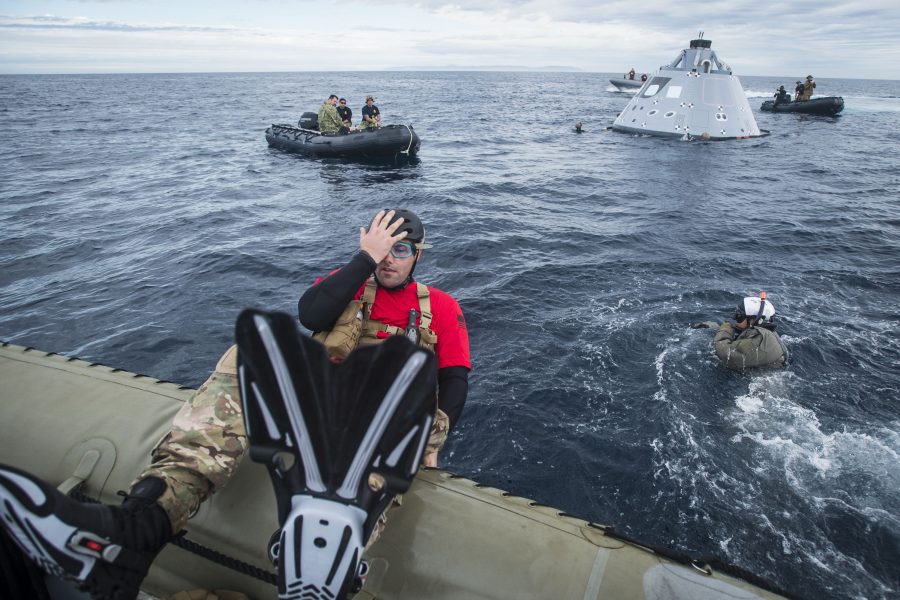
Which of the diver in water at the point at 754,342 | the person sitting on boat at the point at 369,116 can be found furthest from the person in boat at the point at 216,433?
the person sitting on boat at the point at 369,116

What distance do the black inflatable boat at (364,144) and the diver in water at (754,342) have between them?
17.8 m

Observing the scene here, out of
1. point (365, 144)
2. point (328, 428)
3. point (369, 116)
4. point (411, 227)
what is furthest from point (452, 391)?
point (369, 116)

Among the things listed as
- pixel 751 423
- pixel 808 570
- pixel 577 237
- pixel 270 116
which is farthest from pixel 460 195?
pixel 270 116

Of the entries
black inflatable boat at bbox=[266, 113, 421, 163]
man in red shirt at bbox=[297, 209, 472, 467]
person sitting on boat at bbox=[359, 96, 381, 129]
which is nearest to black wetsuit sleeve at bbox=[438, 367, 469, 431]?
man in red shirt at bbox=[297, 209, 472, 467]

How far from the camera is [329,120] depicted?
23.2 metres

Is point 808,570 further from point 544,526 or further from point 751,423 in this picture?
point 544,526

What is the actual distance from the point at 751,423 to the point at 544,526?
4.41 m

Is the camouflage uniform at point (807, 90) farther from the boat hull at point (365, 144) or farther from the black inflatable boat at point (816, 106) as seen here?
the boat hull at point (365, 144)

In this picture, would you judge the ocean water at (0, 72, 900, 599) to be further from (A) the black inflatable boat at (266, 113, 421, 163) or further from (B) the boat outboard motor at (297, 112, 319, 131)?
(B) the boat outboard motor at (297, 112, 319, 131)

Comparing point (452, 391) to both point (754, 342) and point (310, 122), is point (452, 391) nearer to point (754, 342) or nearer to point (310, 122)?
point (754, 342)

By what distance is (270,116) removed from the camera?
42938 mm

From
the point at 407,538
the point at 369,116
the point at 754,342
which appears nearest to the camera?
the point at 407,538

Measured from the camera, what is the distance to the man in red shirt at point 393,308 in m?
2.82

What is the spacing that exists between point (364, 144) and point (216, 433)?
68.7ft
